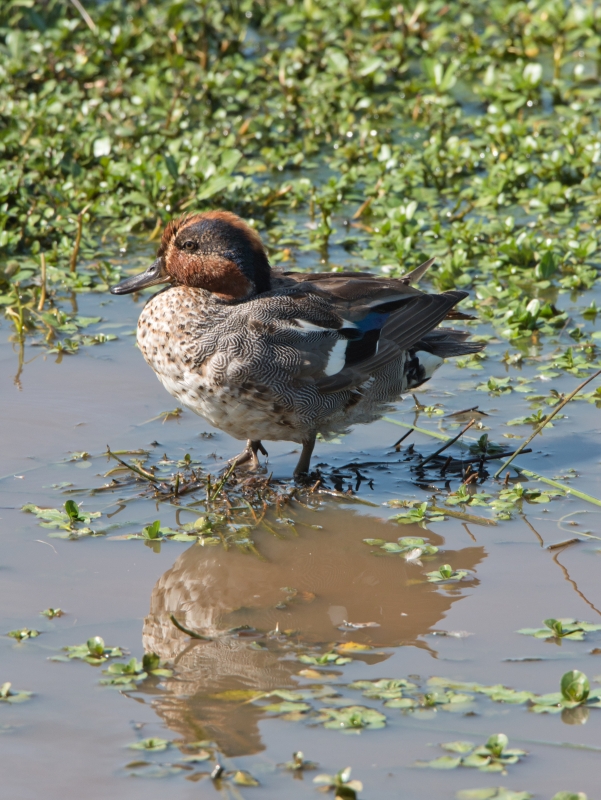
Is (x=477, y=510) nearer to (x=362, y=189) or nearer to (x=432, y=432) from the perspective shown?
(x=432, y=432)

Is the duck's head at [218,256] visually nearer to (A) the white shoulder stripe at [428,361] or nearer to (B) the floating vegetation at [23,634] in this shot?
(A) the white shoulder stripe at [428,361]

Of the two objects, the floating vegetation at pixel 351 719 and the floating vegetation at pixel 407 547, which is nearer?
the floating vegetation at pixel 351 719

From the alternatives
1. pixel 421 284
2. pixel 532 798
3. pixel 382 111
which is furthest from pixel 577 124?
pixel 532 798


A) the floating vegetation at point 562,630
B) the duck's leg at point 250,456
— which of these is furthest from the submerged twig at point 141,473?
the floating vegetation at point 562,630

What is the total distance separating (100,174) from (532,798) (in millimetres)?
5694

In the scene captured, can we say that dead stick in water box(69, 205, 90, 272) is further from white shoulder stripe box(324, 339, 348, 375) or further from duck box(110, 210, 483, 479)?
white shoulder stripe box(324, 339, 348, 375)

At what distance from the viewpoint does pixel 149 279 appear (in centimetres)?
505

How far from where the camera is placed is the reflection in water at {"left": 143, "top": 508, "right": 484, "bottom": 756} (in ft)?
10.8

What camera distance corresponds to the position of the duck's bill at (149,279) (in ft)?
16.5

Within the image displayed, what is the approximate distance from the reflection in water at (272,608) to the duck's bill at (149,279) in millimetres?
1327

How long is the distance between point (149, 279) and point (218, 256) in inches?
16.6

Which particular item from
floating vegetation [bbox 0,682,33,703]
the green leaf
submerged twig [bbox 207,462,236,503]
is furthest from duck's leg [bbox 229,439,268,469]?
the green leaf

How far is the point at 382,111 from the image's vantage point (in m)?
8.89

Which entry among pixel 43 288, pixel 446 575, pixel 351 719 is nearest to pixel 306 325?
pixel 446 575
